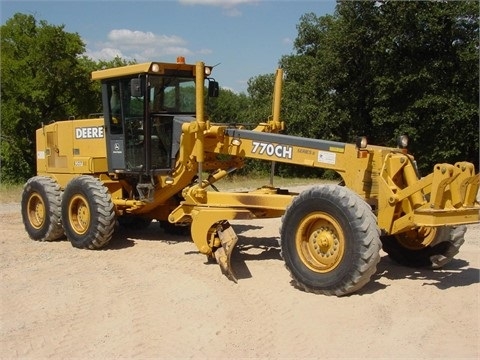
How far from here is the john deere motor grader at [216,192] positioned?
6.35 meters

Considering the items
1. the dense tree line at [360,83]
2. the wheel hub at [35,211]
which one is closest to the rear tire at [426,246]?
the wheel hub at [35,211]

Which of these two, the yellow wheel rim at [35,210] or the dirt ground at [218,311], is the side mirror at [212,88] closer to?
the dirt ground at [218,311]

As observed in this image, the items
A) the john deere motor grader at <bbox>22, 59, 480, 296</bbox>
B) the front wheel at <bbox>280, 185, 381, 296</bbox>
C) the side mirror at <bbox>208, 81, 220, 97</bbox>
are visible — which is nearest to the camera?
the front wheel at <bbox>280, 185, 381, 296</bbox>

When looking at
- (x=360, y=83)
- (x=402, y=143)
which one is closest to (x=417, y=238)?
(x=402, y=143)

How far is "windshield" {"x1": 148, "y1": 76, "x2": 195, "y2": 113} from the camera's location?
9008 millimetres

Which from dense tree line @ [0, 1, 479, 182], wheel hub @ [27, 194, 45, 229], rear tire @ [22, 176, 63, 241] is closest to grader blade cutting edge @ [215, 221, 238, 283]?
rear tire @ [22, 176, 63, 241]

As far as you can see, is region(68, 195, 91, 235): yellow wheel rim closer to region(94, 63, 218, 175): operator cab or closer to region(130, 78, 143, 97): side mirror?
region(94, 63, 218, 175): operator cab

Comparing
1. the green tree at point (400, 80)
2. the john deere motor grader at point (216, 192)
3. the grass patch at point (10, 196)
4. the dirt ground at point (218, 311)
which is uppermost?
the green tree at point (400, 80)

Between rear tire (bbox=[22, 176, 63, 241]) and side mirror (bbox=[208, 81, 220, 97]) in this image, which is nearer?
side mirror (bbox=[208, 81, 220, 97])

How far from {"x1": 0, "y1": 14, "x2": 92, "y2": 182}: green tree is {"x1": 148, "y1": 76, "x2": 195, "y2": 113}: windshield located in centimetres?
2266

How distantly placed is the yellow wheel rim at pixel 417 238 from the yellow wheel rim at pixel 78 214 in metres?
4.65

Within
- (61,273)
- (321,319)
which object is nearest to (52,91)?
(61,273)

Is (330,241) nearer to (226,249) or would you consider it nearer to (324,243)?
(324,243)

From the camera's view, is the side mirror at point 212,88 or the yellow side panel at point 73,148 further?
the yellow side panel at point 73,148
